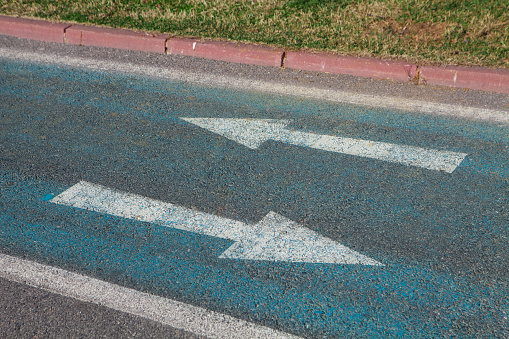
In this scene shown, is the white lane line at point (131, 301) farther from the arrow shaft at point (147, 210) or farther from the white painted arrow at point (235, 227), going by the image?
the arrow shaft at point (147, 210)

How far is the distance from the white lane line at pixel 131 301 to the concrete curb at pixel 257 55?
12.2ft


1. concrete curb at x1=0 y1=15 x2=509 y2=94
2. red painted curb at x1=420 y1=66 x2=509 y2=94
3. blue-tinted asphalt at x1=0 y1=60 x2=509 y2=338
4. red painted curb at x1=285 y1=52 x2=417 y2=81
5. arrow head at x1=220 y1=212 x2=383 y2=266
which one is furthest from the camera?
red painted curb at x1=285 y1=52 x2=417 y2=81

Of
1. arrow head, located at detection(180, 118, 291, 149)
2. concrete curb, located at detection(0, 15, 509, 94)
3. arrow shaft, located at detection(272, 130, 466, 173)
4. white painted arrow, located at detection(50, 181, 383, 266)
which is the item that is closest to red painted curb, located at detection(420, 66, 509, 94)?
concrete curb, located at detection(0, 15, 509, 94)

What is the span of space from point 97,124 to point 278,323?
9.44 feet

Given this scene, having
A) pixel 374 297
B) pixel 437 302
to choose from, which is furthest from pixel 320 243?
pixel 437 302

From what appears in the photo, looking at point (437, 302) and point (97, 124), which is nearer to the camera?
point (437, 302)

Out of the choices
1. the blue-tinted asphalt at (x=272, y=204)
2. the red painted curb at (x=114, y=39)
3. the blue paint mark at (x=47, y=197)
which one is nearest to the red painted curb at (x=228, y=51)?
the red painted curb at (x=114, y=39)

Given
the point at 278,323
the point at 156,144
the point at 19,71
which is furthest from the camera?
the point at 19,71

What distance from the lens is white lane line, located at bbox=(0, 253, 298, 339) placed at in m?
2.69

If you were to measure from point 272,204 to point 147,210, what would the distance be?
2.79 ft

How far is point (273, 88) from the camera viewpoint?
18.2ft

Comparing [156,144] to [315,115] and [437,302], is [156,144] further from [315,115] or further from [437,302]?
[437,302]

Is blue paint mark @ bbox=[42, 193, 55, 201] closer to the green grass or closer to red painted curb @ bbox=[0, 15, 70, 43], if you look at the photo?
the green grass

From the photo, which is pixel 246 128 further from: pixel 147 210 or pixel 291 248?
pixel 291 248
